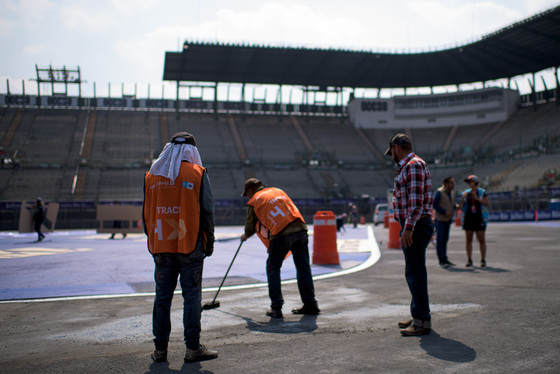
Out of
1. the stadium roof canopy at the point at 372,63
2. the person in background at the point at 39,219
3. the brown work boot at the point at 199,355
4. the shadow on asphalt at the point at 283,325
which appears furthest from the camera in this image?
the stadium roof canopy at the point at 372,63

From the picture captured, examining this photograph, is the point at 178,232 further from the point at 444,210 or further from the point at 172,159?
the point at 444,210

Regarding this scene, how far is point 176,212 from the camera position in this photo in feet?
13.8

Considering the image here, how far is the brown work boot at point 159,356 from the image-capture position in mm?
3914

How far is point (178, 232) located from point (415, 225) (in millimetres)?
2310

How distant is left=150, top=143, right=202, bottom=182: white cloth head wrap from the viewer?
4246mm

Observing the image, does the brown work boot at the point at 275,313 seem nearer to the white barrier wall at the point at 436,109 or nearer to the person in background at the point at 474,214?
the person in background at the point at 474,214

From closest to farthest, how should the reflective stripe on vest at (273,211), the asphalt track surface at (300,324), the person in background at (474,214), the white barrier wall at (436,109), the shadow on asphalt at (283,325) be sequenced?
the asphalt track surface at (300,324) → the shadow on asphalt at (283,325) → the reflective stripe on vest at (273,211) → the person in background at (474,214) → the white barrier wall at (436,109)

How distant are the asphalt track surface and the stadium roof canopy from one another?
46.1 m

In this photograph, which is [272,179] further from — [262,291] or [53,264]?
[262,291]

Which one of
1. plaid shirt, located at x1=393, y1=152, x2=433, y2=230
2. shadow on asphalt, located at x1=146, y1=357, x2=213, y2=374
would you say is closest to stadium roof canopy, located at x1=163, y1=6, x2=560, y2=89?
plaid shirt, located at x1=393, y1=152, x2=433, y2=230

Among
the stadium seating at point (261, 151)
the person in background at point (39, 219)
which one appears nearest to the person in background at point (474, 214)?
the person in background at point (39, 219)

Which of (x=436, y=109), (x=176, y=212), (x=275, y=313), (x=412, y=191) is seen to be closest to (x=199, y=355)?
A: (x=176, y=212)

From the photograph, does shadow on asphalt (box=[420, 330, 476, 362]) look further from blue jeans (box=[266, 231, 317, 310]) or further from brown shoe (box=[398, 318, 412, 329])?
blue jeans (box=[266, 231, 317, 310])

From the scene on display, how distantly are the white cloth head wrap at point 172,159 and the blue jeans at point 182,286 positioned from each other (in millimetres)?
681
